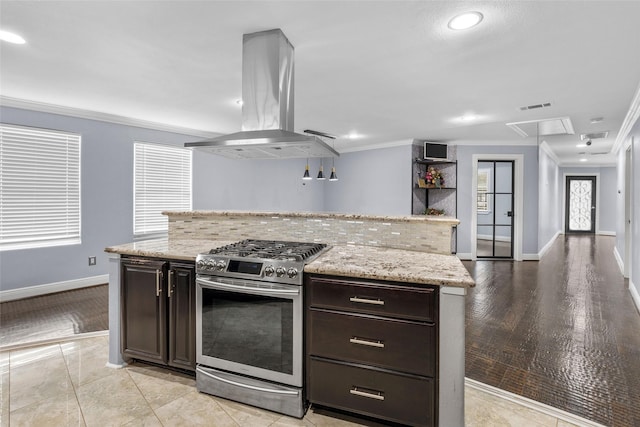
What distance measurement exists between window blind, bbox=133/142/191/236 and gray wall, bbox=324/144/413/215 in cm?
353

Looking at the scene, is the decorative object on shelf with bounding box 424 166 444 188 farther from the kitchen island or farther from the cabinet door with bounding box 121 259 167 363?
the cabinet door with bounding box 121 259 167 363

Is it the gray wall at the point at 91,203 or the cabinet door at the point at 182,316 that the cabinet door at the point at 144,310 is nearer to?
the cabinet door at the point at 182,316

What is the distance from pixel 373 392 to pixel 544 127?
5291 millimetres

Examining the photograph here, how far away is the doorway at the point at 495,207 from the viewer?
6965 mm

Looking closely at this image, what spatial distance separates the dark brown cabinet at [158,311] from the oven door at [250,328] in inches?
Answer: 5.1

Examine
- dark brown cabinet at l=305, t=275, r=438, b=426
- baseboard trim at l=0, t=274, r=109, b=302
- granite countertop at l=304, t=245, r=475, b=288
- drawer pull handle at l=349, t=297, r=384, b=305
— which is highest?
granite countertop at l=304, t=245, r=475, b=288

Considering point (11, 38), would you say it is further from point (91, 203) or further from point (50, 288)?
point (50, 288)

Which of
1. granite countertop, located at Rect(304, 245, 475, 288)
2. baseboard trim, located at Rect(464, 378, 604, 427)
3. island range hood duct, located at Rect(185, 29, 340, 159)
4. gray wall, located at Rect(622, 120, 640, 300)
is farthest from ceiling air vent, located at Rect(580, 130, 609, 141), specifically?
island range hood duct, located at Rect(185, 29, 340, 159)

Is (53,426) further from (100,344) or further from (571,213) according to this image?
(571,213)

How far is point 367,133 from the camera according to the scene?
20.0ft

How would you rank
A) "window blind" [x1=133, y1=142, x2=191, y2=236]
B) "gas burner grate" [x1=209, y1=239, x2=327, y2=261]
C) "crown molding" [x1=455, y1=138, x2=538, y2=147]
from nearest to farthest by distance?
"gas burner grate" [x1=209, y1=239, x2=327, y2=261]
"window blind" [x1=133, y1=142, x2=191, y2=236]
"crown molding" [x1=455, y1=138, x2=538, y2=147]

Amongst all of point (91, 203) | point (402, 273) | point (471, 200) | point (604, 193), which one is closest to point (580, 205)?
point (604, 193)

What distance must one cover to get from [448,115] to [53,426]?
501 centimetres

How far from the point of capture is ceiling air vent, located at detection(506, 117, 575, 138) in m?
4.91
